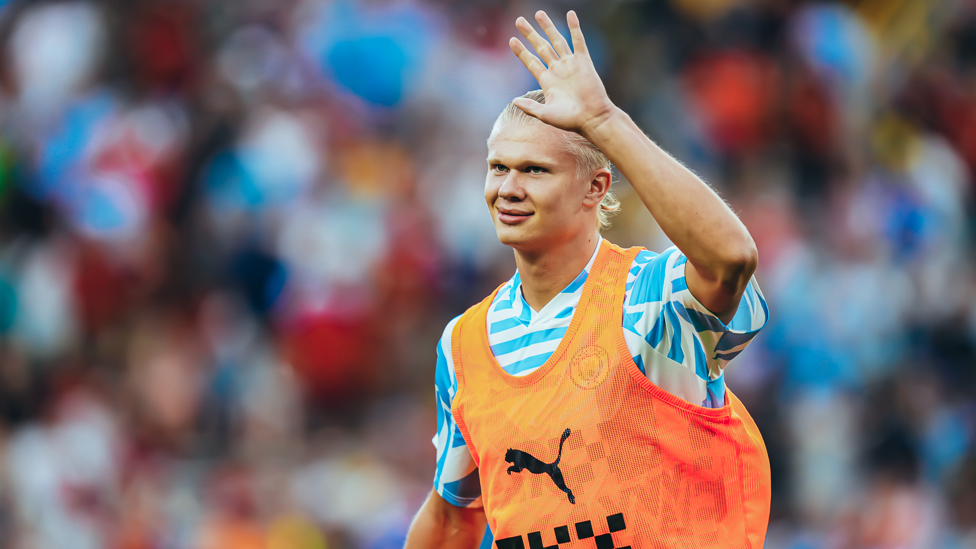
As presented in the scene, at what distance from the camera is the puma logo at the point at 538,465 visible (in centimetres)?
279

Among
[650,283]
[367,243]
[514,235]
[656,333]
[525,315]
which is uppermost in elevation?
[367,243]

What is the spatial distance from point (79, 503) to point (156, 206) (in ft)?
7.38

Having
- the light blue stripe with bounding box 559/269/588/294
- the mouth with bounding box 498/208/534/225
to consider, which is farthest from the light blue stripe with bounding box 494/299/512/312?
the mouth with bounding box 498/208/534/225

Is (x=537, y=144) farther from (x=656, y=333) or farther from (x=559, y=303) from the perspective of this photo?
(x=656, y=333)

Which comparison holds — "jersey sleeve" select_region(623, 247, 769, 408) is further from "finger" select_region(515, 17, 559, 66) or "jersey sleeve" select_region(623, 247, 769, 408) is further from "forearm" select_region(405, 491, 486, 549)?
"forearm" select_region(405, 491, 486, 549)

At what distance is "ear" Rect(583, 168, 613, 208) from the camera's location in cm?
300

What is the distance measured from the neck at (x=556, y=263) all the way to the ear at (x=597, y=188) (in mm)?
93

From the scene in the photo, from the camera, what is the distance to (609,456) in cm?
273

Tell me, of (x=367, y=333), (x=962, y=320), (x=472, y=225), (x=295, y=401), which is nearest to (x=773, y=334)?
(x=962, y=320)

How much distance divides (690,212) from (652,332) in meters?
0.49

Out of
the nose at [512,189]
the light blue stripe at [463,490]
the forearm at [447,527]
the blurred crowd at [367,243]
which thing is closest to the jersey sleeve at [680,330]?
the nose at [512,189]

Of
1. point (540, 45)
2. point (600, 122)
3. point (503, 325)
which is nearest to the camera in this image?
point (600, 122)

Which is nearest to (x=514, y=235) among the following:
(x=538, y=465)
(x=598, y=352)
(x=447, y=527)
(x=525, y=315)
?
(x=525, y=315)

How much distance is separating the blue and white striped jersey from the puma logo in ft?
0.78
